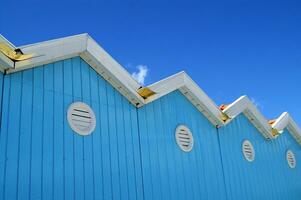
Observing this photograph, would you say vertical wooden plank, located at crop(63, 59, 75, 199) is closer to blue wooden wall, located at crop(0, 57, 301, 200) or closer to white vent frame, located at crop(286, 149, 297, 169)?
blue wooden wall, located at crop(0, 57, 301, 200)

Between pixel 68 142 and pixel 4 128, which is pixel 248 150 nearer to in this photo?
pixel 68 142

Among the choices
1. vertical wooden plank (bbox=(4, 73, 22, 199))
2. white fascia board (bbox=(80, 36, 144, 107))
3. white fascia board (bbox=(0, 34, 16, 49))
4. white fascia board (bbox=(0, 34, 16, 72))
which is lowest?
vertical wooden plank (bbox=(4, 73, 22, 199))

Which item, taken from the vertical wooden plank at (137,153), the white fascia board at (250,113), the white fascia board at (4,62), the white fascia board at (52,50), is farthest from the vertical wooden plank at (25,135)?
the white fascia board at (250,113)

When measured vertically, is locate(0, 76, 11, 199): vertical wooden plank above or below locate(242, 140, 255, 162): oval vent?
below

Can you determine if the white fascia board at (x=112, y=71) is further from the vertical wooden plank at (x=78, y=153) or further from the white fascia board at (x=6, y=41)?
the white fascia board at (x=6, y=41)

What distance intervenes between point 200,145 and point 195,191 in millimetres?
1174

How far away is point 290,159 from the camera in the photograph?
43.6 ft

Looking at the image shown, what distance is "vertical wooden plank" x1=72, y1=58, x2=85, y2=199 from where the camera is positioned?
23.8ft

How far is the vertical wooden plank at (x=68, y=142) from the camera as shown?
7.12 metres

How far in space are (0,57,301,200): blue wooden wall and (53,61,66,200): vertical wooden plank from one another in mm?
17

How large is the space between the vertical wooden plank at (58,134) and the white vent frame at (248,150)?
592cm

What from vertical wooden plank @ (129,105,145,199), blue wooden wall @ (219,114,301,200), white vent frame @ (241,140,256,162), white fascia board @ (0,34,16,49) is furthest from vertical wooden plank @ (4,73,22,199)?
white vent frame @ (241,140,256,162)

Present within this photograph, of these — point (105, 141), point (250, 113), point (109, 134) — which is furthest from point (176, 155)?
point (250, 113)

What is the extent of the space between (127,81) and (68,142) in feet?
6.79
